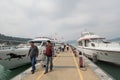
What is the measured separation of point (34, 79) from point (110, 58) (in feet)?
36.9

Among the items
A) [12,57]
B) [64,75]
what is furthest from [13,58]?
[64,75]

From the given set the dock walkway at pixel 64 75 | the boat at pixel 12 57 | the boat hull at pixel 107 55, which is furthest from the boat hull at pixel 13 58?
the boat hull at pixel 107 55

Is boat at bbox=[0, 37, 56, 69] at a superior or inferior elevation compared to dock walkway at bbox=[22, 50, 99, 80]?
superior

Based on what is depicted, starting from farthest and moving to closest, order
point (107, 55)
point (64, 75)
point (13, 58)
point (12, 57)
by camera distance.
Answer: point (107, 55) < point (13, 58) < point (12, 57) < point (64, 75)

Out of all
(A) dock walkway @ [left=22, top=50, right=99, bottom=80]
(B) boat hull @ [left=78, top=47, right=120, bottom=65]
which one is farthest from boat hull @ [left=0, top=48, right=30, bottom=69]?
(B) boat hull @ [left=78, top=47, right=120, bottom=65]

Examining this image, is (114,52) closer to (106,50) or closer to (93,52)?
(106,50)

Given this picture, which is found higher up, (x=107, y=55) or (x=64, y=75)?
(x=107, y=55)

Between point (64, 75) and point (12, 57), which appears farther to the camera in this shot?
point (12, 57)

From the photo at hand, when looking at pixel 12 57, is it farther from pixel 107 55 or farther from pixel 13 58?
pixel 107 55

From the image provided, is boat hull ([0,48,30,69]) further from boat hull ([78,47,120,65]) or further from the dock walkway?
boat hull ([78,47,120,65])

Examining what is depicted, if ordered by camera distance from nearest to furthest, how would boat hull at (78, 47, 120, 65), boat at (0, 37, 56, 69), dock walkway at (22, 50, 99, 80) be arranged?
dock walkway at (22, 50, 99, 80) < boat at (0, 37, 56, 69) < boat hull at (78, 47, 120, 65)

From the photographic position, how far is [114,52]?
17.7 m

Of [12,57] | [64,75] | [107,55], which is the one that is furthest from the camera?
[107,55]

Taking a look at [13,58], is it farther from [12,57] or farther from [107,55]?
[107,55]
